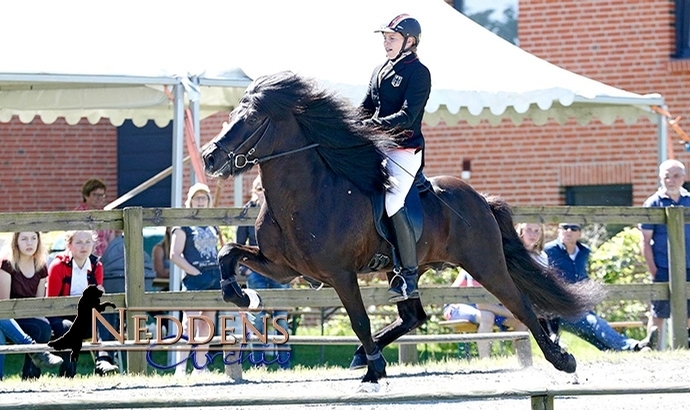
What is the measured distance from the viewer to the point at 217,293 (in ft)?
37.3

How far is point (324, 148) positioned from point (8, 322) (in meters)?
3.84

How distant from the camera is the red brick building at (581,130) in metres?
17.8

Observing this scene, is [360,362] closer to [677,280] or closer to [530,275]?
[530,275]

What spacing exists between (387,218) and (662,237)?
5268 mm

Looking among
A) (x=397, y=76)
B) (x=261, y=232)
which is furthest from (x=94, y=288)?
(x=397, y=76)

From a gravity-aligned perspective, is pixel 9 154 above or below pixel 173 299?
above

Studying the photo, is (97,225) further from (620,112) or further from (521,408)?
(620,112)

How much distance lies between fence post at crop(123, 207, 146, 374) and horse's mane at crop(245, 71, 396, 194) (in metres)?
2.81

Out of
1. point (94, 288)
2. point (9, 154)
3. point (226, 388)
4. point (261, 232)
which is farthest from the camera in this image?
point (9, 154)

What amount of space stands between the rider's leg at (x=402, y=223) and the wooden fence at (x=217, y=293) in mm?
2880

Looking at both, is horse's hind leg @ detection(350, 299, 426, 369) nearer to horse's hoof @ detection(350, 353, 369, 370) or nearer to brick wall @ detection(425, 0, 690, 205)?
horse's hoof @ detection(350, 353, 369, 370)

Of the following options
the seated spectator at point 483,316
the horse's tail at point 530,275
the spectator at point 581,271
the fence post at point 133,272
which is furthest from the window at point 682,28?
the fence post at point 133,272

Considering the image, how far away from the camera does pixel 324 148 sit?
340 inches

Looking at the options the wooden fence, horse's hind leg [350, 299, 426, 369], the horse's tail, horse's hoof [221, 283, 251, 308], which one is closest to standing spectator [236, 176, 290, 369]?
the wooden fence
